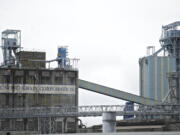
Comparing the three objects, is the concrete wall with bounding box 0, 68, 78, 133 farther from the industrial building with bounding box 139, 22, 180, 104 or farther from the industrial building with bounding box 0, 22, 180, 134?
the industrial building with bounding box 139, 22, 180, 104

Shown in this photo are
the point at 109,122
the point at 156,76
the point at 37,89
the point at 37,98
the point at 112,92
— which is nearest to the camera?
the point at 109,122

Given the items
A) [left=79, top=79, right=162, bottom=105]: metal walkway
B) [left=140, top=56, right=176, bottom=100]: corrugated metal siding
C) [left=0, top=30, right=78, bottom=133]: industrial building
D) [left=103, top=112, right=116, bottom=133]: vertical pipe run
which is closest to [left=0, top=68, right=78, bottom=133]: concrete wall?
[left=0, top=30, right=78, bottom=133]: industrial building

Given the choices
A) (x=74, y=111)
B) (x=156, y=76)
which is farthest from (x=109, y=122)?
(x=156, y=76)

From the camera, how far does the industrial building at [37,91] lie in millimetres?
95188

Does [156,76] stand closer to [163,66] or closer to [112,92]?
[163,66]

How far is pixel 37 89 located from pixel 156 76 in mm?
31510

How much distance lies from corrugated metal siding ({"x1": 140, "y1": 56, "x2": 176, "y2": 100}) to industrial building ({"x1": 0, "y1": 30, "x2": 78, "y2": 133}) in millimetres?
22751

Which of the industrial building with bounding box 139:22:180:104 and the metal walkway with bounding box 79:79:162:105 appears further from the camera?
the industrial building with bounding box 139:22:180:104

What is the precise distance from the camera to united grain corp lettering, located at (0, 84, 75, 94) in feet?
315

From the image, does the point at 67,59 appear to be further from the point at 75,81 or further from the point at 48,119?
the point at 48,119

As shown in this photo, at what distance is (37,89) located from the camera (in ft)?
318

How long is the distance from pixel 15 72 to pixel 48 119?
9916 millimetres

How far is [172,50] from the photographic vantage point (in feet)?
390

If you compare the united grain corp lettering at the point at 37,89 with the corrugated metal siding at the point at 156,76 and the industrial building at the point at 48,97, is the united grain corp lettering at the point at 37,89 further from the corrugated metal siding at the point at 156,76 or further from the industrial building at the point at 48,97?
the corrugated metal siding at the point at 156,76
